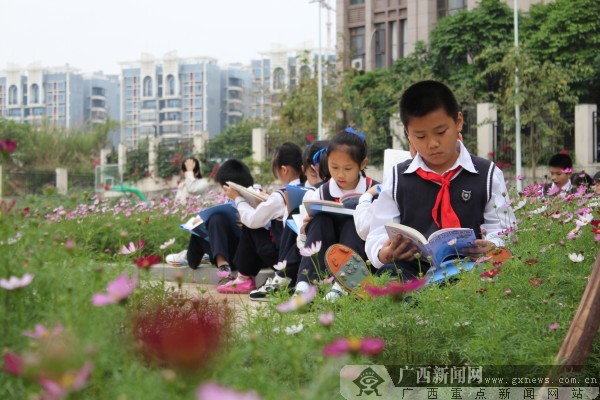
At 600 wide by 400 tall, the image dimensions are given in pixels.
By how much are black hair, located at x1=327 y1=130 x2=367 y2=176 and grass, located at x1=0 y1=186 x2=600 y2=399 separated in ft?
4.22

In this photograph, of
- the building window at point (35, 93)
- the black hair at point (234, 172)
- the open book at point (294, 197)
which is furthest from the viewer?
the building window at point (35, 93)

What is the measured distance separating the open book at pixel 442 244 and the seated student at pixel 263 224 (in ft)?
8.19

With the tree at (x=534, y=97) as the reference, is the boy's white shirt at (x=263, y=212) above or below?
below

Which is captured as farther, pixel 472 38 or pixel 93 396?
pixel 472 38

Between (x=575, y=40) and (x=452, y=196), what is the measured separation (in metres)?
22.1

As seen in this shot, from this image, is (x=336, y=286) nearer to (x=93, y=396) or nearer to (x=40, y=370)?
(x=93, y=396)

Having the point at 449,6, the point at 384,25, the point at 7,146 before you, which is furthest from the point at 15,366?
the point at 384,25

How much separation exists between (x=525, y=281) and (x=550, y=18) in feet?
76.7

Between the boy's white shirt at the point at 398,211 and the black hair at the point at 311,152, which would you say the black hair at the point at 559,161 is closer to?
the black hair at the point at 311,152

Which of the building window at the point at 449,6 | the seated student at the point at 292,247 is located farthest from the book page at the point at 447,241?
the building window at the point at 449,6

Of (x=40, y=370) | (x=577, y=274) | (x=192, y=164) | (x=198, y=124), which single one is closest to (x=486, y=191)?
(x=577, y=274)

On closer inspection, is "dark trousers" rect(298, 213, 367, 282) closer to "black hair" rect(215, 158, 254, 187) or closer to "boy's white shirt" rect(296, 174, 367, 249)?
"boy's white shirt" rect(296, 174, 367, 249)

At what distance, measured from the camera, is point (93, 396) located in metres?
1.85

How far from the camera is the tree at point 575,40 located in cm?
2354
